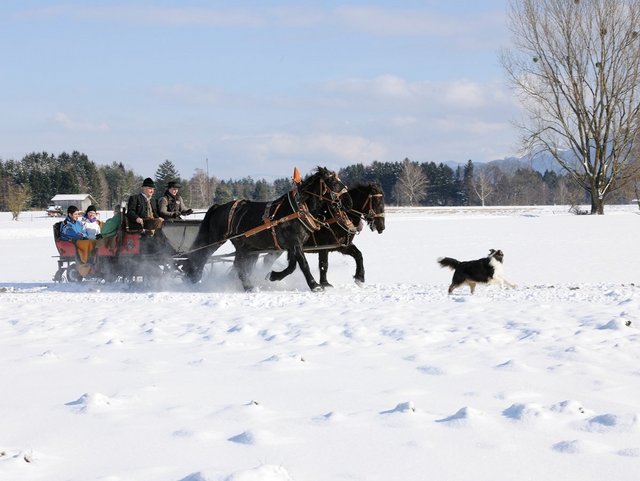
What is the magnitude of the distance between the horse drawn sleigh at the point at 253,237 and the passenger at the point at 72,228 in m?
0.16

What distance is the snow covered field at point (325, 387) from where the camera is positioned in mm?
3998

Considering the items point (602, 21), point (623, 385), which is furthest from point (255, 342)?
point (602, 21)

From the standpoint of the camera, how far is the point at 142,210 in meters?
14.2

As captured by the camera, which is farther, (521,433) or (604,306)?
(604,306)

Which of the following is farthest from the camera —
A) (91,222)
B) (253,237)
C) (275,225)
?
(91,222)

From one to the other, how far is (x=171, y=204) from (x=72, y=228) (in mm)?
2275

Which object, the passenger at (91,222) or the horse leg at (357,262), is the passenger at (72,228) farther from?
the horse leg at (357,262)

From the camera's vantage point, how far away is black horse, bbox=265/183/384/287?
41.8ft

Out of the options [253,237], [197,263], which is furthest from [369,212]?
[197,263]

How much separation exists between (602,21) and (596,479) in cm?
3693

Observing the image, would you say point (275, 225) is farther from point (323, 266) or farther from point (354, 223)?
point (354, 223)

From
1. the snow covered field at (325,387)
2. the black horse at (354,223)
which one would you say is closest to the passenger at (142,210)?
the snow covered field at (325,387)

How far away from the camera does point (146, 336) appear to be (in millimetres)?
8062

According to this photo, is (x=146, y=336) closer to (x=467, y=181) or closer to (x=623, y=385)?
(x=623, y=385)
